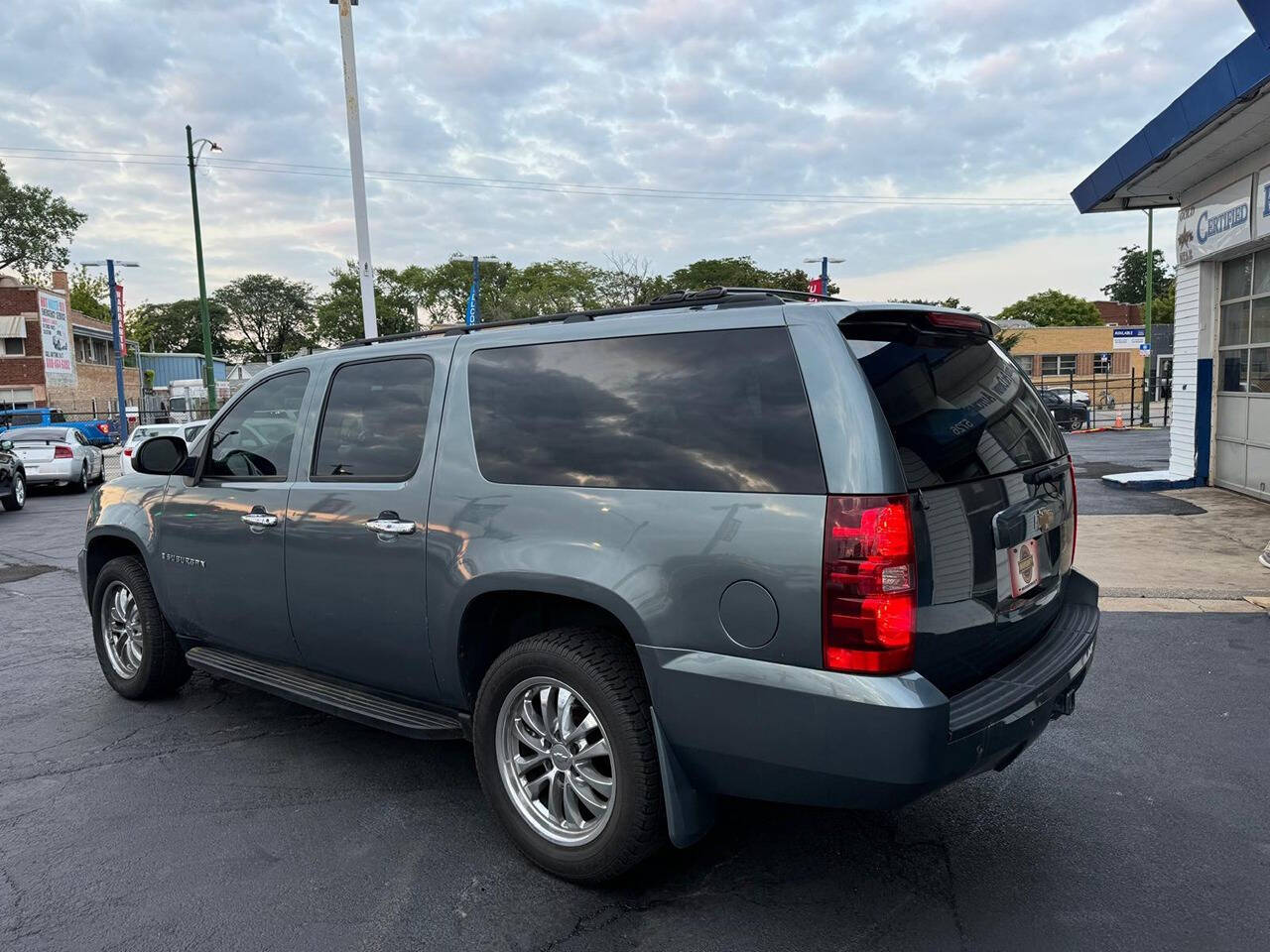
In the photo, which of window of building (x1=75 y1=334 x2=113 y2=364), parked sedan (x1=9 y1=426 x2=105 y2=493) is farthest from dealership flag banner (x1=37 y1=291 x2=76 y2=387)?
parked sedan (x1=9 y1=426 x2=105 y2=493)

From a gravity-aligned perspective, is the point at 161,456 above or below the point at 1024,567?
above

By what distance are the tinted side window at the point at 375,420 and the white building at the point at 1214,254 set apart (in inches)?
327

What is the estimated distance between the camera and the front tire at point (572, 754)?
2.92 meters

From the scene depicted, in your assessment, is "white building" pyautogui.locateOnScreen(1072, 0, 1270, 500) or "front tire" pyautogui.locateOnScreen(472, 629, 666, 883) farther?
"white building" pyautogui.locateOnScreen(1072, 0, 1270, 500)

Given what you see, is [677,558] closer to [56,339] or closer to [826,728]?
[826,728]

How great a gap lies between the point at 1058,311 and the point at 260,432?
94792 mm

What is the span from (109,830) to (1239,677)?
5.52 metres

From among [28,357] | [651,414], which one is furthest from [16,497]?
[28,357]

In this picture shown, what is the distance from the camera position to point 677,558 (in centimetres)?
277

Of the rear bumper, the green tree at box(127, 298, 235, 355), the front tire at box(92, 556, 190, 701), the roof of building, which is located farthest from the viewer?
the green tree at box(127, 298, 235, 355)

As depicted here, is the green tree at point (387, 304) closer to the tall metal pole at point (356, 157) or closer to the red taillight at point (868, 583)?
the tall metal pole at point (356, 157)

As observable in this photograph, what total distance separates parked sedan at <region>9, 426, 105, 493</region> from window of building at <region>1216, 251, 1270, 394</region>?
1967 centimetres

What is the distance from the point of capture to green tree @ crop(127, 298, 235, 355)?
101 meters

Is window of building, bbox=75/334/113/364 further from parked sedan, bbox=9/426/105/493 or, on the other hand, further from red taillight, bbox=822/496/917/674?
red taillight, bbox=822/496/917/674
